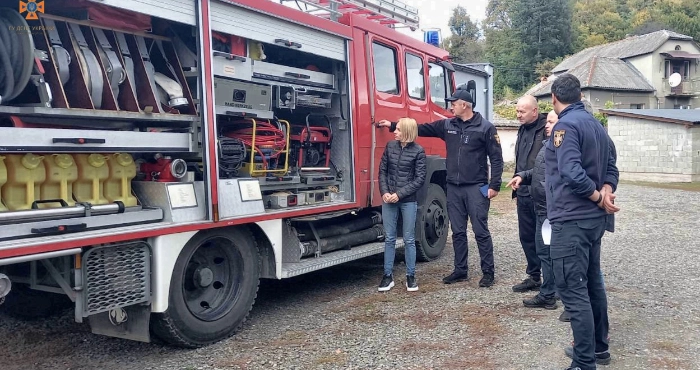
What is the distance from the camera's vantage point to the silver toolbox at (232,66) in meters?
4.96

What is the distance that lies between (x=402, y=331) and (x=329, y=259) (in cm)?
119

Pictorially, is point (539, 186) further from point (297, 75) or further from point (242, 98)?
point (242, 98)

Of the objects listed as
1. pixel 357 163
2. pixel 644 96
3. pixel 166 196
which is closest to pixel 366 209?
pixel 357 163

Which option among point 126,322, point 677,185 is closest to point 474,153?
point 126,322

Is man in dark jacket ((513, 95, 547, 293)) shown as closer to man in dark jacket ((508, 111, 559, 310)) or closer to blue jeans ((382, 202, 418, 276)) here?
man in dark jacket ((508, 111, 559, 310))

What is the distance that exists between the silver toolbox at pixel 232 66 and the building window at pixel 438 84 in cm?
359

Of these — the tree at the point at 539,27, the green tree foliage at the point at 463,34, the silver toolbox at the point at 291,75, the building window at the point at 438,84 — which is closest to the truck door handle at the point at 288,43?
the silver toolbox at the point at 291,75

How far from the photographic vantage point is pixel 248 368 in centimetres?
438

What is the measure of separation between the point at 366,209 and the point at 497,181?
1494mm

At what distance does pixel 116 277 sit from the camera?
4090mm

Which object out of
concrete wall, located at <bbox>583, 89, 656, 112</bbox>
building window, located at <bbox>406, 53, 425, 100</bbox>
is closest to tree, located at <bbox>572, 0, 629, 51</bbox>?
concrete wall, located at <bbox>583, 89, 656, 112</bbox>

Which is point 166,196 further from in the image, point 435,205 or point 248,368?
point 435,205

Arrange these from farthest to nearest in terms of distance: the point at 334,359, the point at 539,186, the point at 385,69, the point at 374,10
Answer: the point at 374,10
the point at 385,69
the point at 539,186
the point at 334,359

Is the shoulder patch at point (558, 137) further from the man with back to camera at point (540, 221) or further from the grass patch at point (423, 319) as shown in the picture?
the grass patch at point (423, 319)
